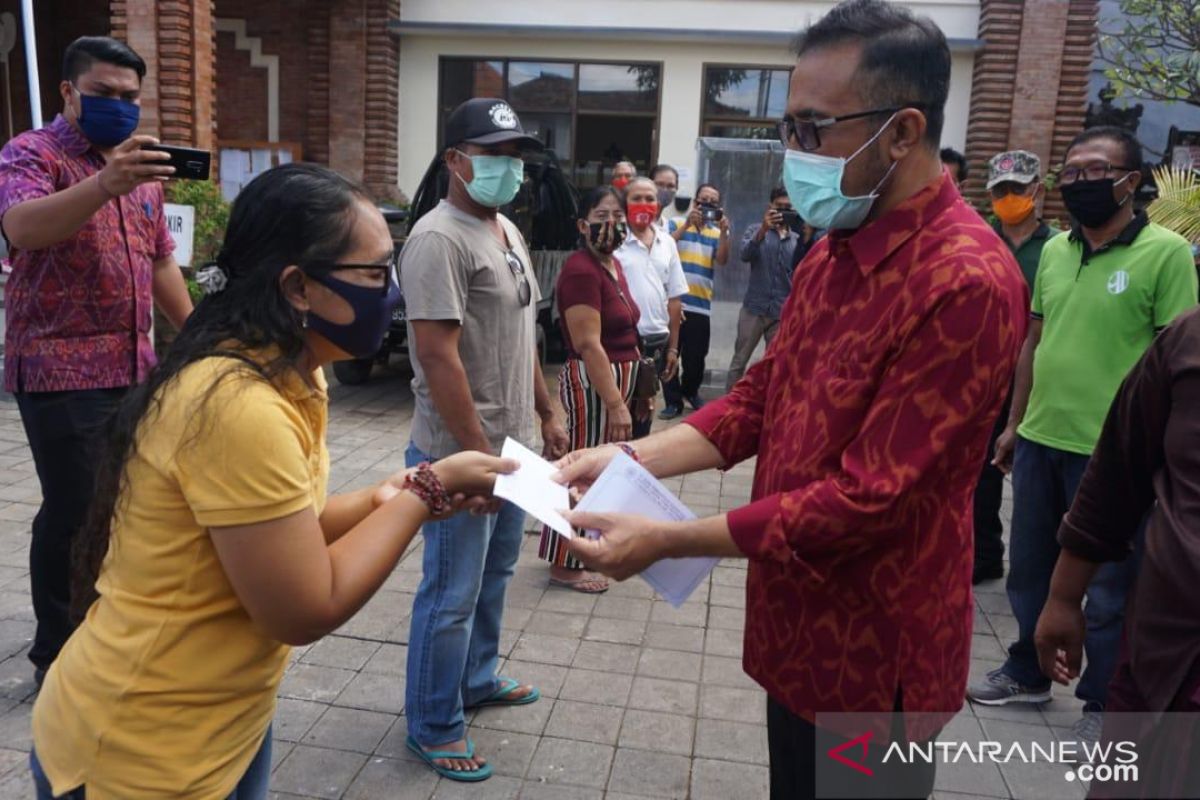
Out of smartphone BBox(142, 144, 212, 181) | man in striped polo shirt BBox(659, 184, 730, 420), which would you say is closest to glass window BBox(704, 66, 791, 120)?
man in striped polo shirt BBox(659, 184, 730, 420)

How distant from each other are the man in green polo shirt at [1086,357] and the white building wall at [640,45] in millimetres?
9404

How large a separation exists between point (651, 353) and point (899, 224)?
13.5ft

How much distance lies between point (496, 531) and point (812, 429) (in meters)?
1.77

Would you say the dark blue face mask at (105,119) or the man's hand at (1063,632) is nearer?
the man's hand at (1063,632)

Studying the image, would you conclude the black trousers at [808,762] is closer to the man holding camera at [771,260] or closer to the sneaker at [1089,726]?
the sneaker at [1089,726]

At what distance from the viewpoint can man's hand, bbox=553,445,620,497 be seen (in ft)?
7.55

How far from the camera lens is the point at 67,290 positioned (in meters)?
3.21

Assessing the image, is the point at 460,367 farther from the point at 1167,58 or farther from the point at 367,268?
the point at 1167,58

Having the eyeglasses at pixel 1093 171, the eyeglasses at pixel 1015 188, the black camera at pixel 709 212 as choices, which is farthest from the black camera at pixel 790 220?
the eyeglasses at pixel 1093 171

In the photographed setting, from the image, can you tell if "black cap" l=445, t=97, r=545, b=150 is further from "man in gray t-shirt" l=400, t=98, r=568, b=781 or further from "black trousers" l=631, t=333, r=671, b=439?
"black trousers" l=631, t=333, r=671, b=439

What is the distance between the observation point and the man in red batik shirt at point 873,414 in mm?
1654

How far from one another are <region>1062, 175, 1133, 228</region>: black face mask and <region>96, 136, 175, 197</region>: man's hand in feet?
10.2

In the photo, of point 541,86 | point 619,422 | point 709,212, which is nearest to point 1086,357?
point 619,422

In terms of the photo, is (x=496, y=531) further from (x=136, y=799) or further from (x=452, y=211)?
(x=136, y=799)
